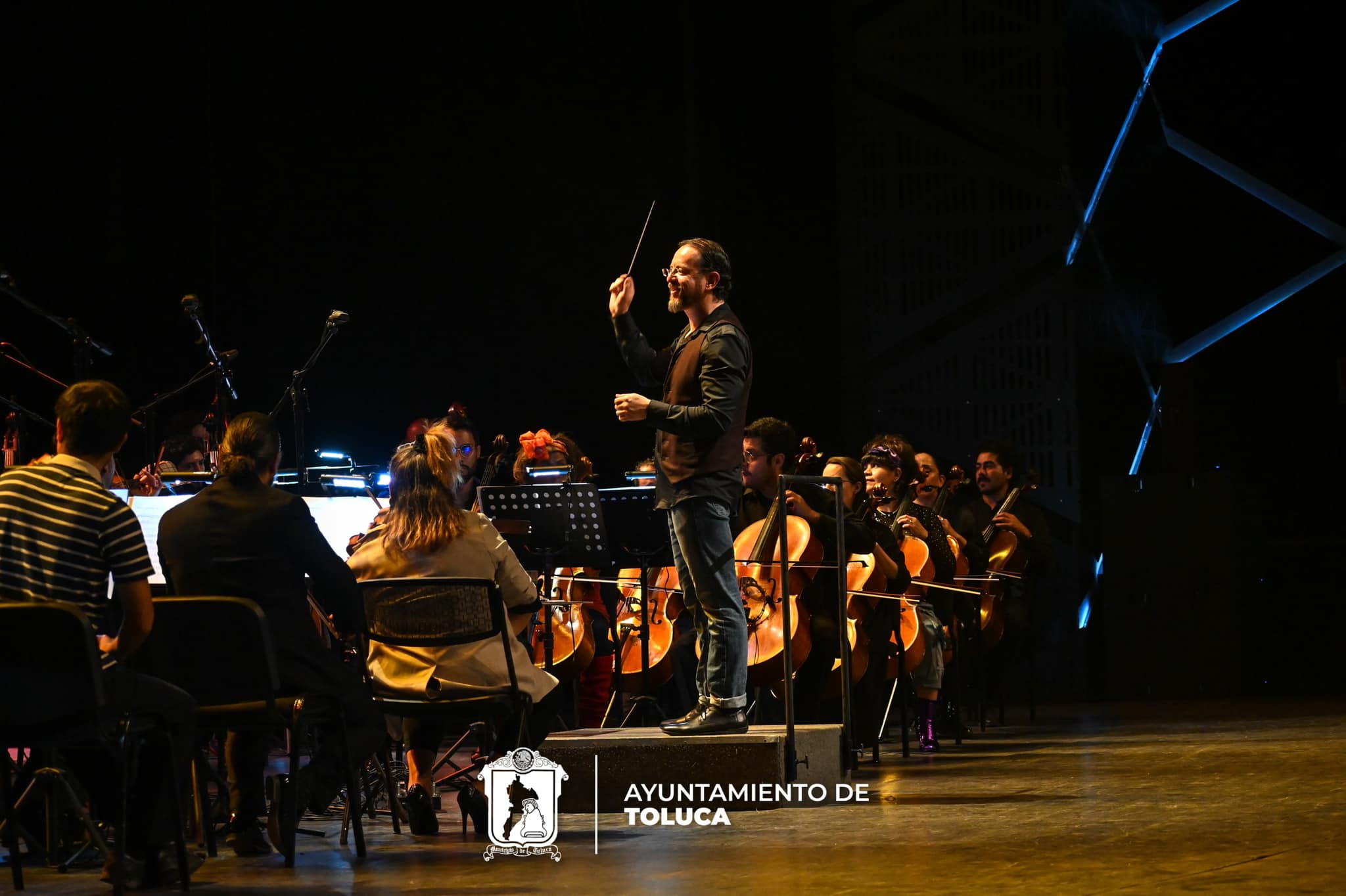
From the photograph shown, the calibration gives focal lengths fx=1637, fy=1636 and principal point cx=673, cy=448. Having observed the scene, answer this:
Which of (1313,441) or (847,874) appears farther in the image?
(1313,441)

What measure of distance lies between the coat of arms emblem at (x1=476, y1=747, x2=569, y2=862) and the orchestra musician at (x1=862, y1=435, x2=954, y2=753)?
2.67m

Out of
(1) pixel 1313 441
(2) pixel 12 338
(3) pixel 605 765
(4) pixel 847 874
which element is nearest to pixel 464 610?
(3) pixel 605 765

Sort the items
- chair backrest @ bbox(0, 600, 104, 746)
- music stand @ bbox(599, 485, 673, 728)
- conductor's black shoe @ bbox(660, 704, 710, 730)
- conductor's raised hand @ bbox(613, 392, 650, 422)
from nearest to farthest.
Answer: chair backrest @ bbox(0, 600, 104, 746) → conductor's raised hand @ bbox(613, 392, 650, 422) → conductor's black shoe @ bbox(660, 704, 710, 730) → music stand @ bbox(599, 485, 673, 728)

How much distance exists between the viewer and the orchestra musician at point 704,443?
483 centimetres

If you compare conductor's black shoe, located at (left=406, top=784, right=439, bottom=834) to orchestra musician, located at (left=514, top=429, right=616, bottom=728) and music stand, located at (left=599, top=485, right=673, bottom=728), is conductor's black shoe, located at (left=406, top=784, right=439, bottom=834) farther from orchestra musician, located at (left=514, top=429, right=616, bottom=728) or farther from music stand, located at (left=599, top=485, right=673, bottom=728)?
orchestra musician, located at (left=514, top=429, right=616, bottom=728)

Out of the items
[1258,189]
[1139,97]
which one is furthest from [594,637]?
[1258,189]

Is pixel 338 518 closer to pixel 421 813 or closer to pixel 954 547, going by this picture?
pixel 421 813

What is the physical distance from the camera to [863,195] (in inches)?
411

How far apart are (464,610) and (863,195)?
6.35 m

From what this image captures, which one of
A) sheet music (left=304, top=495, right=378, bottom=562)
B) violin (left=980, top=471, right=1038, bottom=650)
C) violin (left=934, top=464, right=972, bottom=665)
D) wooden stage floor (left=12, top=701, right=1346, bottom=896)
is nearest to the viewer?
Result: wooden stage floor (left=12, top=701, right=1346, bottom=896)

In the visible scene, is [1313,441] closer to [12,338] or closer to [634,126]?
[634,126]

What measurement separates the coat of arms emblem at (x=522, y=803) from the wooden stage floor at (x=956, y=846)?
3.0 inches

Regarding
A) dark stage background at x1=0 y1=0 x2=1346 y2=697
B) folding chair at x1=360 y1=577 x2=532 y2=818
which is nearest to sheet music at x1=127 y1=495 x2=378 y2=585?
folding chair at x1=360 y1=577 x2=532 y2=818

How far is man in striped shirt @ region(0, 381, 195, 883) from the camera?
3861mm
